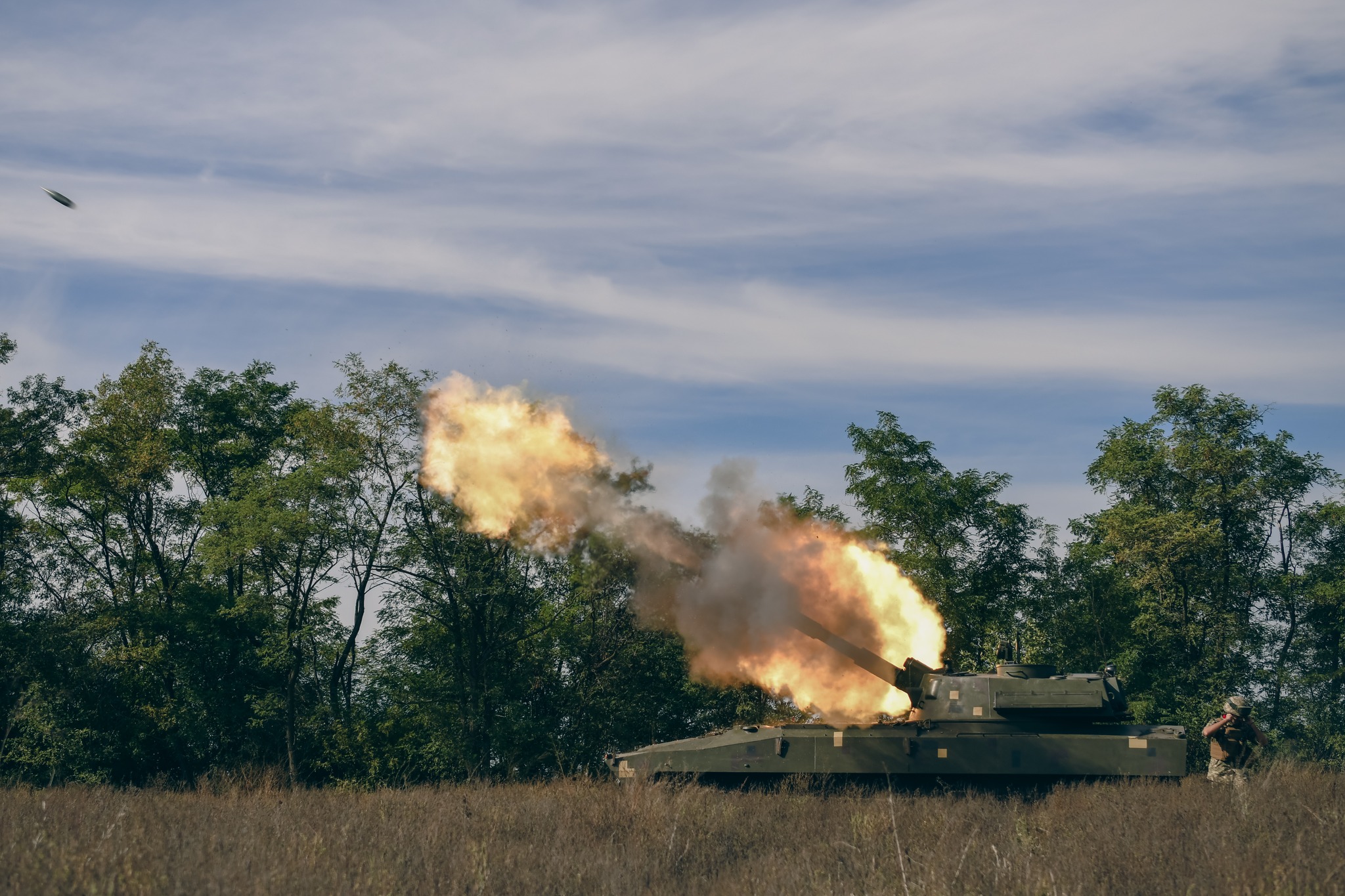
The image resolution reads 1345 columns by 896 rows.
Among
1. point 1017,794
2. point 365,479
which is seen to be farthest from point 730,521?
point 365,479

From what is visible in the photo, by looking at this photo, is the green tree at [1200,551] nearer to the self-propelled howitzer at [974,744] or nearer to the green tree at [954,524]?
the green tree at [954,524]

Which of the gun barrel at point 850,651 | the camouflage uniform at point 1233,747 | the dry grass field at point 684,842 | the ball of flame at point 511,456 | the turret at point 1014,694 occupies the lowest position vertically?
the dry grass field at point 684,842

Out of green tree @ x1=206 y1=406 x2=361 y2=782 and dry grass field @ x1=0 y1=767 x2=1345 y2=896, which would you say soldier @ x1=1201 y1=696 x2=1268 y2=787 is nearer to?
dry grass field @ x1=0 y1=767 x2=1345 y2=896

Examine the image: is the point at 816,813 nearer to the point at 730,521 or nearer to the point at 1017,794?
the point at 1017,794

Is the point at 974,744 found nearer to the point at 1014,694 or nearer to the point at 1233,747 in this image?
the point at 1014,694

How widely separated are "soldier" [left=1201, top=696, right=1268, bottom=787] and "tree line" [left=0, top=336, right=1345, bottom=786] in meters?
15.6

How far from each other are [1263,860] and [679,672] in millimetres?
27392

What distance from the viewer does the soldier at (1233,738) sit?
638 inches

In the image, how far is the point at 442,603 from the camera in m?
33.8

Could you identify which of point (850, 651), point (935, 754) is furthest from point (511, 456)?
point (935, 754)

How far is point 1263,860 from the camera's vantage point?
952 cm

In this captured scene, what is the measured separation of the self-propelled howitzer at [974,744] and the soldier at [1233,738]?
2.75 ft

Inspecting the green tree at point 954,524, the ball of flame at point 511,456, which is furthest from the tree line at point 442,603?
the ball of flame at point 511,456

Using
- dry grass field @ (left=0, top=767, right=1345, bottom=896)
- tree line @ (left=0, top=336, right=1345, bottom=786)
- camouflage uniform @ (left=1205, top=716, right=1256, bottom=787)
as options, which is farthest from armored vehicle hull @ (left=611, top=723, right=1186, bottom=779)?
tree line @ (left=0, top=336, right=1345, bottom=786)
